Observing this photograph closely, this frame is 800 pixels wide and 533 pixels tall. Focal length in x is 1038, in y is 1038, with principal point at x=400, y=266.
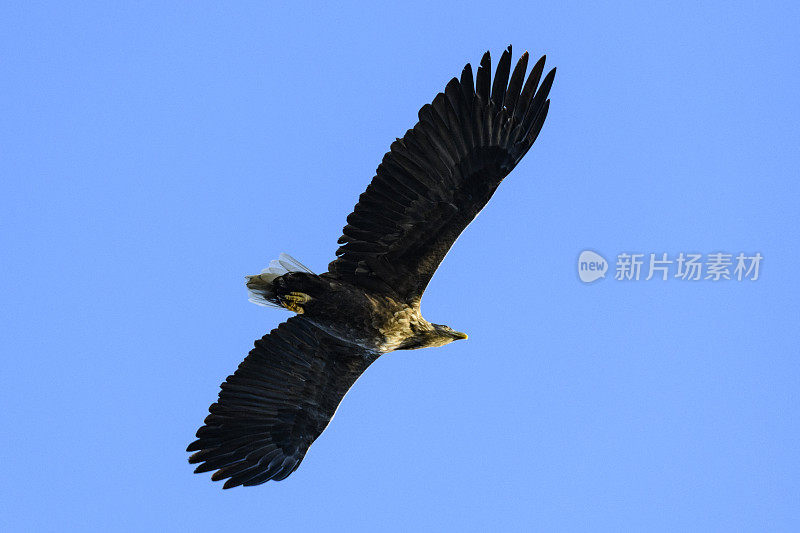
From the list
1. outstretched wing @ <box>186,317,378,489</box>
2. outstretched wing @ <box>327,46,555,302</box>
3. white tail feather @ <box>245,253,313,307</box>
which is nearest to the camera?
outstretched wing @ <box>327,46,555,302</box>

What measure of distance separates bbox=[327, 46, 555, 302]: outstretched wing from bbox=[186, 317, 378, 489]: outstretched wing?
1.27m

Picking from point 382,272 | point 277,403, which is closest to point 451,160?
point 382,272

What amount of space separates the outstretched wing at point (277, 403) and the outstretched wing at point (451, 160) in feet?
4.17

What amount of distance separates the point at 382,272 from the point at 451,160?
4.01ft

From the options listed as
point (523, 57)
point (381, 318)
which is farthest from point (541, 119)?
point (381, 318)

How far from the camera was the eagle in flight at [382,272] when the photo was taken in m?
9.29

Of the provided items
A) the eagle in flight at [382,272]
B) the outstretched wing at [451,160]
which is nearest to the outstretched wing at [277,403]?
the eagle in flight at [382,272]

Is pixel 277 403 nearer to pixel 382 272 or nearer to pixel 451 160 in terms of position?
pixel 382 272

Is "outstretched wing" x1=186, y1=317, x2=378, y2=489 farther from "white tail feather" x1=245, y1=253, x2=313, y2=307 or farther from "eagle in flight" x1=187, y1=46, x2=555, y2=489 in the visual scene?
"white tail feather" x1=245, y1=253, x2=313, y2=307

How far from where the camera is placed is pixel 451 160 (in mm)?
9359

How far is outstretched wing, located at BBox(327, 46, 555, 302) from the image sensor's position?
927cm

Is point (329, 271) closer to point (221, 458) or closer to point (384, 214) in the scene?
point (384, 214)

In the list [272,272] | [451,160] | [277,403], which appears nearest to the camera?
[451,160]

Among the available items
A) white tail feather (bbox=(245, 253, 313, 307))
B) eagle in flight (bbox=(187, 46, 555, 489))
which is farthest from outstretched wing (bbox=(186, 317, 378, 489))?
white tail feather (bbox=(245, 253, 313, 307))
